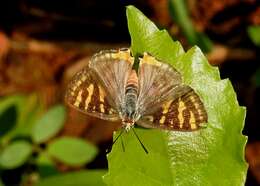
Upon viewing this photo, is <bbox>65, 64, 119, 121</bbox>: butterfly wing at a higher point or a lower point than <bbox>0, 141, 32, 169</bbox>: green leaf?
higher

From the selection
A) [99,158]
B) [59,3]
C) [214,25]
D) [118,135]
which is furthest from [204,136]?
[59,3]

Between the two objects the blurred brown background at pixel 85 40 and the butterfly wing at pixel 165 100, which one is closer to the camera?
the butterfly wing at pixel 165 100

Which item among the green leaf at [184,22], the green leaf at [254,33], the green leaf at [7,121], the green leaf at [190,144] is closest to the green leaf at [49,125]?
the green leaf at [7,121]

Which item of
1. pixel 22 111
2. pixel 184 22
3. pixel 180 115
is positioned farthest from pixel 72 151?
pixel 180 115

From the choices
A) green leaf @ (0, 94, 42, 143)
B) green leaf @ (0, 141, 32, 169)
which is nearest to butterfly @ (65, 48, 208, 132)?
green leaf @ (0, 141, 32, 169)

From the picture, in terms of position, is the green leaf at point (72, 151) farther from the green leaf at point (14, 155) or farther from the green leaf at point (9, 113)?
the green leaf at point (9, 113)

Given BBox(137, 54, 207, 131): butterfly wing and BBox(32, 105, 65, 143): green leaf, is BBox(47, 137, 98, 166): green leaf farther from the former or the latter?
BBox(137, 54, 207, 131): butterfly wing
